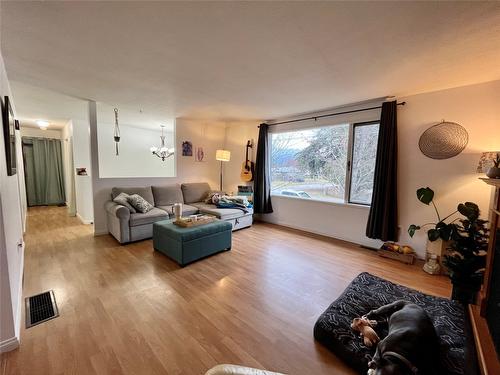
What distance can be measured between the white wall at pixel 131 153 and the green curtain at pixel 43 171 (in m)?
1.39

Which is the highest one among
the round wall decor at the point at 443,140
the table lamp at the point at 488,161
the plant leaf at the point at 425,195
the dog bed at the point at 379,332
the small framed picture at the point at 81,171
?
the round wall decor at the point at 443,140

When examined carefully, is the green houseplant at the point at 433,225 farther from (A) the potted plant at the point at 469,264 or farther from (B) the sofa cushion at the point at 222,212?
(B) the sofa cushion at the point at 222,212

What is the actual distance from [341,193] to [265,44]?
2.82 m

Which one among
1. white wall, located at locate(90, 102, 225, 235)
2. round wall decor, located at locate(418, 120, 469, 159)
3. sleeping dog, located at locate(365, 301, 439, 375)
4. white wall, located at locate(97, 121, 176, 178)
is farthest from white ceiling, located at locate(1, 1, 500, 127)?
white wall, located at locate(97, 121, 176, 178)

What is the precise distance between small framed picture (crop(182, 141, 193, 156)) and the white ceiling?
1.81 meters

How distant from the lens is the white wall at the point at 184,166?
3648 mm

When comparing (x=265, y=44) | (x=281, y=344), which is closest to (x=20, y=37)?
(x=265, y=44)

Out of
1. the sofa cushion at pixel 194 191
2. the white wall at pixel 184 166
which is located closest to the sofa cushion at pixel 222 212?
the sofa cushion at pixel 194 191

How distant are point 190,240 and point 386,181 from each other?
2851 mm

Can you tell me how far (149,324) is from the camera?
167cm

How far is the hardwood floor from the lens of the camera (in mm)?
1385

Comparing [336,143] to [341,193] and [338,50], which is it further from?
[338,50]

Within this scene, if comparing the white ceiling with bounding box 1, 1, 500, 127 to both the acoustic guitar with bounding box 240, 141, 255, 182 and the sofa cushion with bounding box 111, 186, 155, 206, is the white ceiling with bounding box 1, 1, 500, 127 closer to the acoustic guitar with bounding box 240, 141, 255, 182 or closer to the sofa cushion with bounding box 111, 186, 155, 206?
the sofa cushion with bounding box 111, 186, 155, 206

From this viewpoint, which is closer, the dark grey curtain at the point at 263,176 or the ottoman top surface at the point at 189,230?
the ottoman top surface at the point at 189,230
